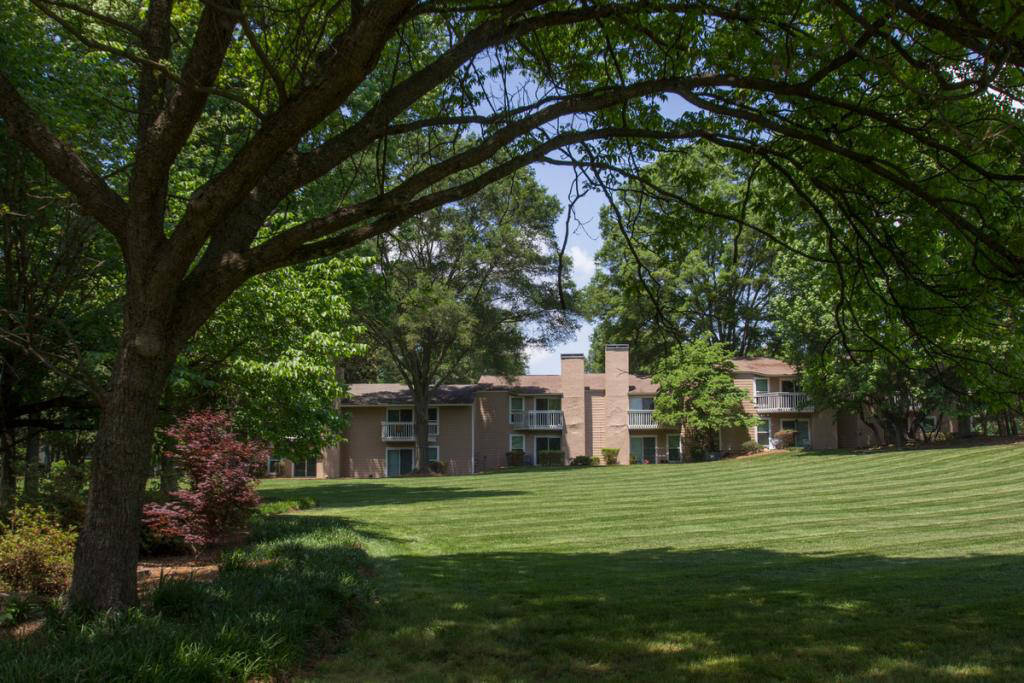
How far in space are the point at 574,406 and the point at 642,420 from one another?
407 centimetres

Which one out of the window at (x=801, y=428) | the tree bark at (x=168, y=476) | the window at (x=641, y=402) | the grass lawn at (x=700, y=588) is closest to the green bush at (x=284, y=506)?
the grass lawn at (x=700, y=588)

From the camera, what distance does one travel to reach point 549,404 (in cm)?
4534

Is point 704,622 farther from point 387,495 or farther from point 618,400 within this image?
point 618,400

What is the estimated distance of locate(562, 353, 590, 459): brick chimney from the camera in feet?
145

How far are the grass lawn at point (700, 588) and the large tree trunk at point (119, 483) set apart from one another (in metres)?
1.84

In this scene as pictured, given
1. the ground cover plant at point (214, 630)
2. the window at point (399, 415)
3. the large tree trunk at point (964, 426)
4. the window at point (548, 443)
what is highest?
the window at point (399, 415)

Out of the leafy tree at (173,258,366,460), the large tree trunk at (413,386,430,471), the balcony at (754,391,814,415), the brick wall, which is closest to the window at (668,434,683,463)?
the balcony at (754,391,814,415)

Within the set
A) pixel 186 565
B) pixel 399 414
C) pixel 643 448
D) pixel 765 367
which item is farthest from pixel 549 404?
pixel 186 565

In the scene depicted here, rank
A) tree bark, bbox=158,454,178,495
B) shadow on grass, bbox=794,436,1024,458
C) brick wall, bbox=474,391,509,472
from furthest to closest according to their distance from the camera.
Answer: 1. brick wall, bbox=474,391,509,472
2. shadow on grass, bbox=794,436,1024,458
3. tree bark, bbox=158,454,178,495

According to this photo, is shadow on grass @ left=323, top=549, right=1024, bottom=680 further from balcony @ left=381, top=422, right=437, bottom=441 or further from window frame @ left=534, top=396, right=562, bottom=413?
window frame @ left=534, top=396, right=562, bottom=413

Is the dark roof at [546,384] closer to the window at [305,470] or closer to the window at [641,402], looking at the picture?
the window at [641,402]

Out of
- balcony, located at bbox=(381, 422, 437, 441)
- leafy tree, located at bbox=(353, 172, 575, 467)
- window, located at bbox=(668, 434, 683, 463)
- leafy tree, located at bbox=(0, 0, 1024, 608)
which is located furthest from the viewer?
window, located at bbox=(668, 434, 683, 463)

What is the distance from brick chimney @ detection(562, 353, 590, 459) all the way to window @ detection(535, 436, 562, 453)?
0.86 m

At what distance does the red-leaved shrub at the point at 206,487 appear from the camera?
10.9m
